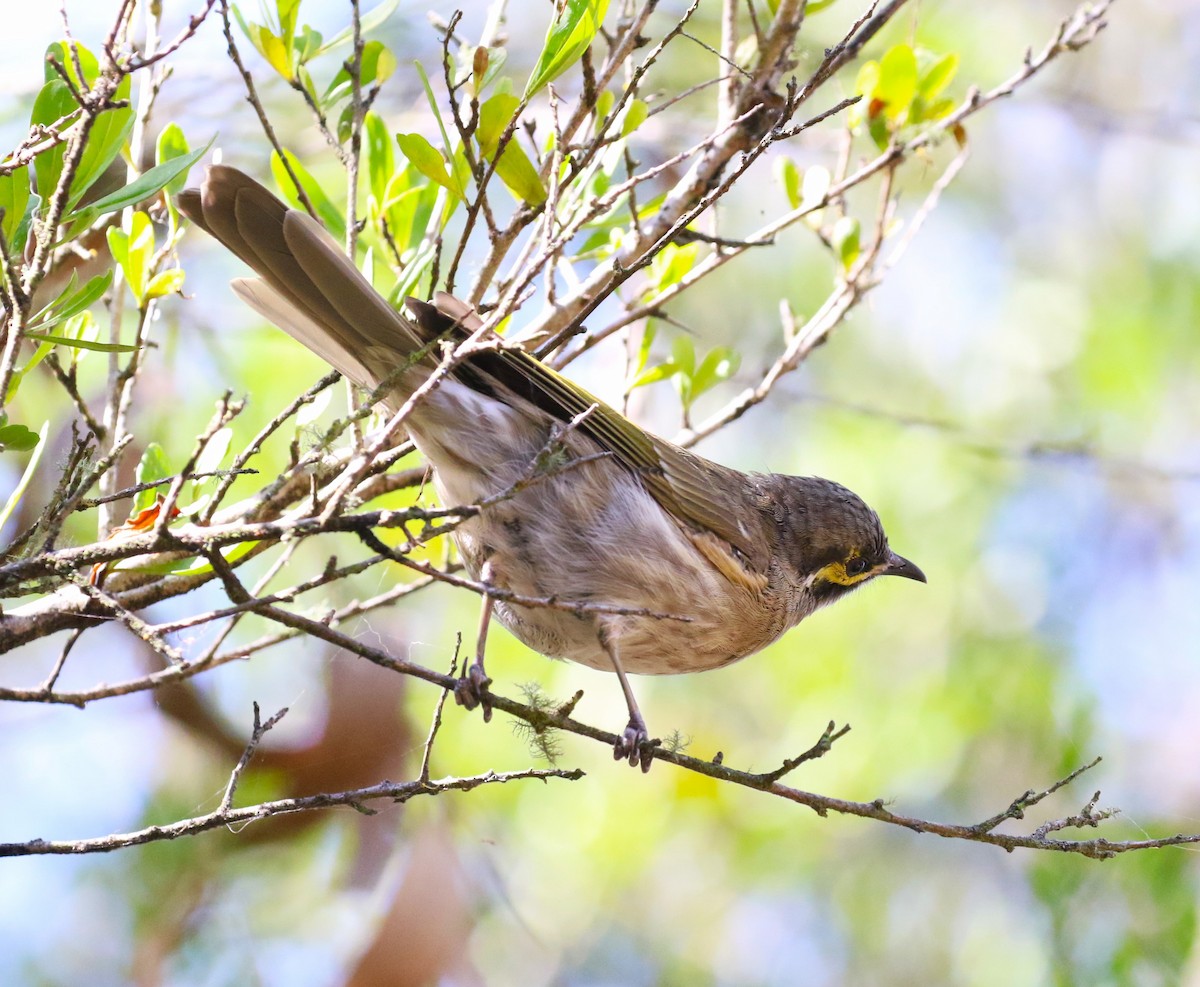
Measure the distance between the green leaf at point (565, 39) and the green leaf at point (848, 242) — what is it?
5.32 feet

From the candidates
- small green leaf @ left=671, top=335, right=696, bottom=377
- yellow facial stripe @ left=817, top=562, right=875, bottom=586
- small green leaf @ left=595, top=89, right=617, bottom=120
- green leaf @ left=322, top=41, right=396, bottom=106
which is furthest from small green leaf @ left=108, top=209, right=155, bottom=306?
yellow facial stripe @ left=817, top=562, right=875, bottom=586

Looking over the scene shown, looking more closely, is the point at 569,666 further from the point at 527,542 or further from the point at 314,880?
the point at 527,542

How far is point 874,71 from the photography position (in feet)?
13.7

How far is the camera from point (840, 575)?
16.1 feet

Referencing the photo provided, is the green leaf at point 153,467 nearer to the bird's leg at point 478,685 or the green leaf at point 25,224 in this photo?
the green leaf at point 25,224

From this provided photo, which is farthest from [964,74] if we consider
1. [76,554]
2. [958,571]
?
[76,554]

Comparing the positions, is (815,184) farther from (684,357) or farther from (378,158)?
(378,158)

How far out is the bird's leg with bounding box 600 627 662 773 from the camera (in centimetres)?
328

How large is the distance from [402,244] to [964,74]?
5.01 m

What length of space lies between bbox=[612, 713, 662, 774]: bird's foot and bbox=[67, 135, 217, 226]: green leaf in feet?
5.71

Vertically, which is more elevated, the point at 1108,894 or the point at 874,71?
the point at 874,71

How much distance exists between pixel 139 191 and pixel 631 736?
1.95 m

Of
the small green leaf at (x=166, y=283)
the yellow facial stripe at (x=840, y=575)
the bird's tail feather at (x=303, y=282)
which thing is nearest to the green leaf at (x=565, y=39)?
the bird's tail feather at (x=303, y=282)

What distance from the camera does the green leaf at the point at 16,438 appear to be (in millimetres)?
2555
